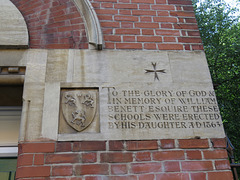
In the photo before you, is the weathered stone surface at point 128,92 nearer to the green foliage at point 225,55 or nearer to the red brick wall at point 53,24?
the red brick wall at point 53,24

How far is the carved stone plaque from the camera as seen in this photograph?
6.88 feet

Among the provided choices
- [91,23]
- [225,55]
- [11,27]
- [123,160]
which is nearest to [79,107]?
[123,160]

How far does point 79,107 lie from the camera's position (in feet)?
7.13

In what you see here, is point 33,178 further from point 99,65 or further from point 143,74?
point 143,74

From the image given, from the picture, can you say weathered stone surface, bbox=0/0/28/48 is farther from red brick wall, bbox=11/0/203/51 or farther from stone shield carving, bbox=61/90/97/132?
stone shield carving, bbox=61/90/97/132

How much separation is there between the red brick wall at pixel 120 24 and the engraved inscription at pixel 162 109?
607 millimetres

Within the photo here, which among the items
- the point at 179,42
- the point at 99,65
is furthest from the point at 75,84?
the point at 179,42

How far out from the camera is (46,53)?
2.44m

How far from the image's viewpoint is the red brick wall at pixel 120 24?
2578 mm

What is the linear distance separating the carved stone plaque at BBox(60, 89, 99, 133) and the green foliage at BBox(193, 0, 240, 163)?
23.3ft

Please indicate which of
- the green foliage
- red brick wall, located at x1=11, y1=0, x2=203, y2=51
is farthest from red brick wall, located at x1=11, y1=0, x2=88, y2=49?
the green foliage

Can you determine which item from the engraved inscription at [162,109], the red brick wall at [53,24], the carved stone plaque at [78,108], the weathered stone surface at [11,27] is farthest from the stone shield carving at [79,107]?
the weathered stone surface at [11,27]

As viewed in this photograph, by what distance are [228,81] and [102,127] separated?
29.6 ft

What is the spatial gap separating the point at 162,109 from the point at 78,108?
0.81 meters
